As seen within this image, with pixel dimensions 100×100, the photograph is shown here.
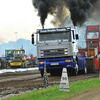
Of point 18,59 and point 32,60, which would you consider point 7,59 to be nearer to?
point 18,59

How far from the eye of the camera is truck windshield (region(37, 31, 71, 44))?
15.7m

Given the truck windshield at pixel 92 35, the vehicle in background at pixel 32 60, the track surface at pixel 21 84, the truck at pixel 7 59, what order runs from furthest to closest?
1. the vehicle in background at pixel 32 60
2. the truck windshield at pixel 92 35
3. the truck at pixel 7 59
4. the track surface at pixel 21 84

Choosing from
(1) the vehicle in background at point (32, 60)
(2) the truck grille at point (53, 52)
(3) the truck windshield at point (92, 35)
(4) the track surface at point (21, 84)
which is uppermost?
(3) the truck windshield at point (92, 35)

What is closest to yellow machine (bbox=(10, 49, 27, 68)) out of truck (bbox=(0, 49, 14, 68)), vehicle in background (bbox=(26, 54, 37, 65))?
truck (bbox=(0, 49, 14, 68))

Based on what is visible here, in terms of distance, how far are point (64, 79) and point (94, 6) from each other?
21.1 meters

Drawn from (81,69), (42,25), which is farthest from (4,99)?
(42,25)

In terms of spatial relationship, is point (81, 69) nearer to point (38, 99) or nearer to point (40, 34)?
point (40, 34)

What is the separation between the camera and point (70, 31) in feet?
52.0

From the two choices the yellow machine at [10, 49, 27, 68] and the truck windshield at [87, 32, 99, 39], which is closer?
the yellow machine at [10, 49, 27, 68]

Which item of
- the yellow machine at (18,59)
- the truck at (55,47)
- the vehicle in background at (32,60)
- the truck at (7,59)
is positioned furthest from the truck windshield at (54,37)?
the vehicle in background at (32,60)

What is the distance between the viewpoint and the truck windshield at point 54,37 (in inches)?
619

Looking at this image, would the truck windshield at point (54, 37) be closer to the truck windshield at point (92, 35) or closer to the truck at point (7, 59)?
the truck at point (7, 59)

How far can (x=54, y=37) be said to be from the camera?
15.8 metres

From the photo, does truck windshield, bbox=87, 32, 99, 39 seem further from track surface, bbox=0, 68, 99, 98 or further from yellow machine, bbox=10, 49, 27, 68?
track surface, bbox=0, 68, 99, 98
